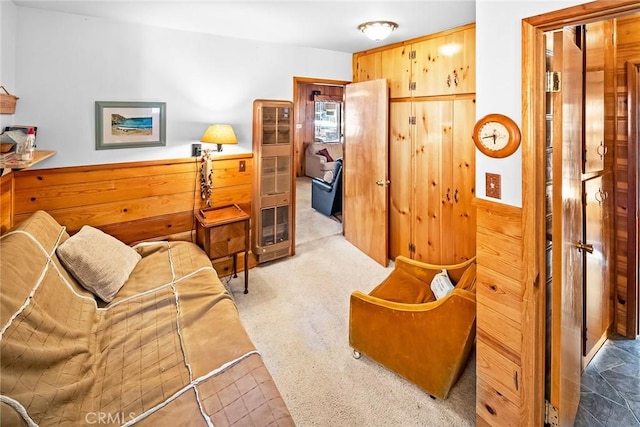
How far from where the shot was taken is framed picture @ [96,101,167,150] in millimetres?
2861

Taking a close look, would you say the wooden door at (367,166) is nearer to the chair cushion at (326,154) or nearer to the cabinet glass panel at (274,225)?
the cabinet glass panel at (274,225)

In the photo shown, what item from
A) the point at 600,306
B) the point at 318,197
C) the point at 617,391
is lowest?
the point at 617,391

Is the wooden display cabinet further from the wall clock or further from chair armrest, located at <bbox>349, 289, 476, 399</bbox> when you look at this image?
the wall clock

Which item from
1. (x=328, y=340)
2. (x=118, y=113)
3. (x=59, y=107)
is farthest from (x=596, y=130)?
(x=59, y=107)

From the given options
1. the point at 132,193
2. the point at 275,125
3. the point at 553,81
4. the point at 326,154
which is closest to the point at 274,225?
the point at 275,125

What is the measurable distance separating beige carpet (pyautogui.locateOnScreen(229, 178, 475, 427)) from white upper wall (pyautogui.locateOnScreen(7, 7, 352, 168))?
1473 millimetres

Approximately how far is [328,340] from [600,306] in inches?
72.0

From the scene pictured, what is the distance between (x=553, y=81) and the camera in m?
1.36

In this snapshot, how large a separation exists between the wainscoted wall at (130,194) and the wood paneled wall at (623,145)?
301cm

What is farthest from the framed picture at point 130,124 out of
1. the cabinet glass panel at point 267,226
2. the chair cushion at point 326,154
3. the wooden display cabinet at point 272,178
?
the chair cushion at point 326,154

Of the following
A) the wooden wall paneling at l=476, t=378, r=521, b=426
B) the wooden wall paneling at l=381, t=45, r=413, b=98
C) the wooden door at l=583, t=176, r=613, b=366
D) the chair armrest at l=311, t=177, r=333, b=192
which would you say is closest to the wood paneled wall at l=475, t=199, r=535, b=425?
the wooden wall paneling at l=476, t=378, r=521, b=426

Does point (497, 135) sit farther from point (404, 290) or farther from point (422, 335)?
point (404, 290)

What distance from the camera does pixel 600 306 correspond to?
2328mm

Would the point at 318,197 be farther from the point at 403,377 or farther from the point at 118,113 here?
the point at 403,377
